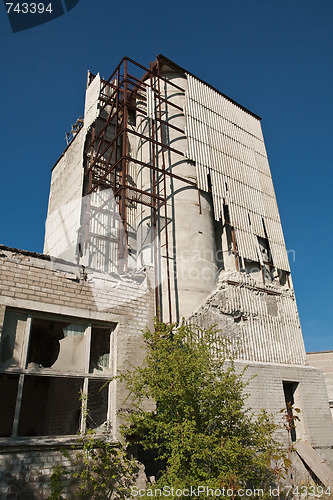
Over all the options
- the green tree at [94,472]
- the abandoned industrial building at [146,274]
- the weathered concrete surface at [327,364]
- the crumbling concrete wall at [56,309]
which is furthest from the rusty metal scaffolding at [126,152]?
the weathered concrete surface at [327,364]

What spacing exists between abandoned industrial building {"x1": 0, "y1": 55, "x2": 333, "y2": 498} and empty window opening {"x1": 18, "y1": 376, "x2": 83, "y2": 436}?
43 mm

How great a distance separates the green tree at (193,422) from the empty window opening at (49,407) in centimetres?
339

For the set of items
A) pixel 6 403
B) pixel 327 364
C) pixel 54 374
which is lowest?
pixel 6 403

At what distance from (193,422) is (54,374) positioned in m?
3.10

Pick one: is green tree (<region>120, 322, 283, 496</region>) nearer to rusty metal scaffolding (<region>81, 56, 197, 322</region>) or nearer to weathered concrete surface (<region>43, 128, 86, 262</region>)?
rusty metal scaffolding (<region>81, 56, 197, 322</region>)

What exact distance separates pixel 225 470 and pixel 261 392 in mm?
5193

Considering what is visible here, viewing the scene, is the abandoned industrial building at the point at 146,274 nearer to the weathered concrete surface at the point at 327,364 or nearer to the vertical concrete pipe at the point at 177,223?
the vertical concrete pipe at the point at 177,223

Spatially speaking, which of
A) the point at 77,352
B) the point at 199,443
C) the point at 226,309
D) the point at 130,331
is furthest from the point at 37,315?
the point at 226,309

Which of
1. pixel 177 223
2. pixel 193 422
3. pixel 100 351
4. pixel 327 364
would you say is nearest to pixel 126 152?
pixel 177 223

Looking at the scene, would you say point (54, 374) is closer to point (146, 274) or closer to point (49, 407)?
point (146, 274)

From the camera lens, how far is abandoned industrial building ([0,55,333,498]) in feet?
27.9

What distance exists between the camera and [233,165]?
1891 centimetres

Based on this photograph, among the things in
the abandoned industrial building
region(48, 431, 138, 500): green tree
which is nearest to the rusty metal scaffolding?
the abandoned industrial building

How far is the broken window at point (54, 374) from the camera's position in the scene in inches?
310
